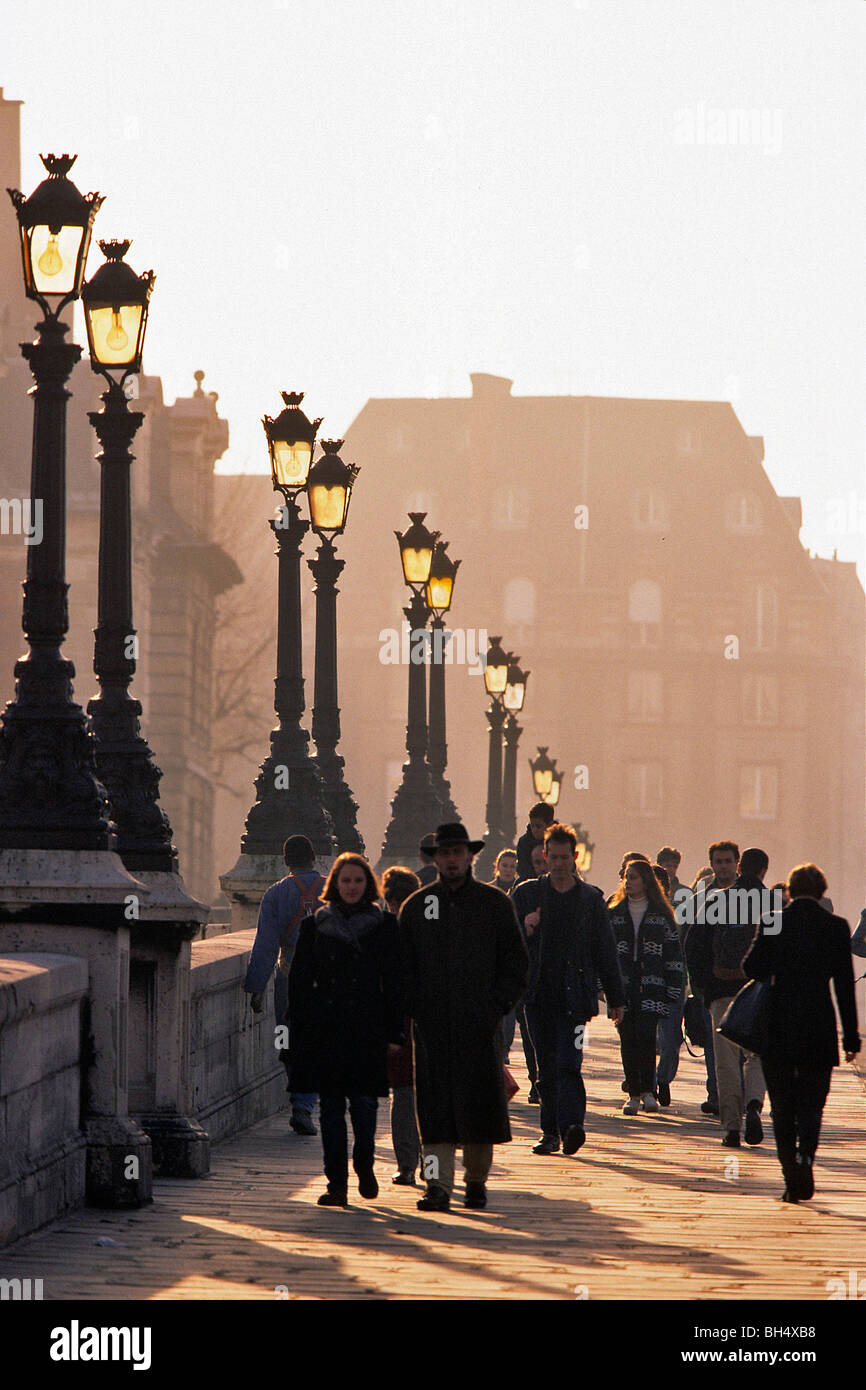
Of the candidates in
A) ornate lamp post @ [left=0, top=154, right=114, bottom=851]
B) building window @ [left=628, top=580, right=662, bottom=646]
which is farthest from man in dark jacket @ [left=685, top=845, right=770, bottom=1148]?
building window @ [left=628, top=580, right=662, bottom=646]

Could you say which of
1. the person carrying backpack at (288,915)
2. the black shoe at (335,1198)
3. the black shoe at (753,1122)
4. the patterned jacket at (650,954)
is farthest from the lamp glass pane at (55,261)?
the patterned jacket at (650,954)

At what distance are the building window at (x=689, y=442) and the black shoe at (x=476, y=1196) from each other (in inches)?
2928

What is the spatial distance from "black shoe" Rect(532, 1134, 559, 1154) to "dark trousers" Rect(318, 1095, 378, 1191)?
9.05ft

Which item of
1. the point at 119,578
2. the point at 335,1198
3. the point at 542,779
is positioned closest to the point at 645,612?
the point at 542,779

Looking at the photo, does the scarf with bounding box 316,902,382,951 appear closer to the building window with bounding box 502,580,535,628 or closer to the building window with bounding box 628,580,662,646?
the building window with bounding box 502,580,535,628

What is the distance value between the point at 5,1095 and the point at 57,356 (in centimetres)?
351

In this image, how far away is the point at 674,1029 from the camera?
647 inches

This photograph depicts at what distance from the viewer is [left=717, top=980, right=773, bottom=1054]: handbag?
11.1m

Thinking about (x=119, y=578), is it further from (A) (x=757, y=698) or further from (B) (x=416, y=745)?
(A) (x=757, y=698)

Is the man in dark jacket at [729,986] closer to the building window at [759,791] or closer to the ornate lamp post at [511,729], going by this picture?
the ornate lamp post at [511,729]

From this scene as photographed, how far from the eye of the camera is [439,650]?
82.9 feet

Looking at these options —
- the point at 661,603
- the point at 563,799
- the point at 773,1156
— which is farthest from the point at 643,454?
the point at 773,1156

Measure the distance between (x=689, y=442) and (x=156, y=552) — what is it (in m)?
38.7

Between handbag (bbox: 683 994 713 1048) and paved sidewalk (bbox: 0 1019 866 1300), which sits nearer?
paved sidewalk (bbox: 0 1019 866 1300)
